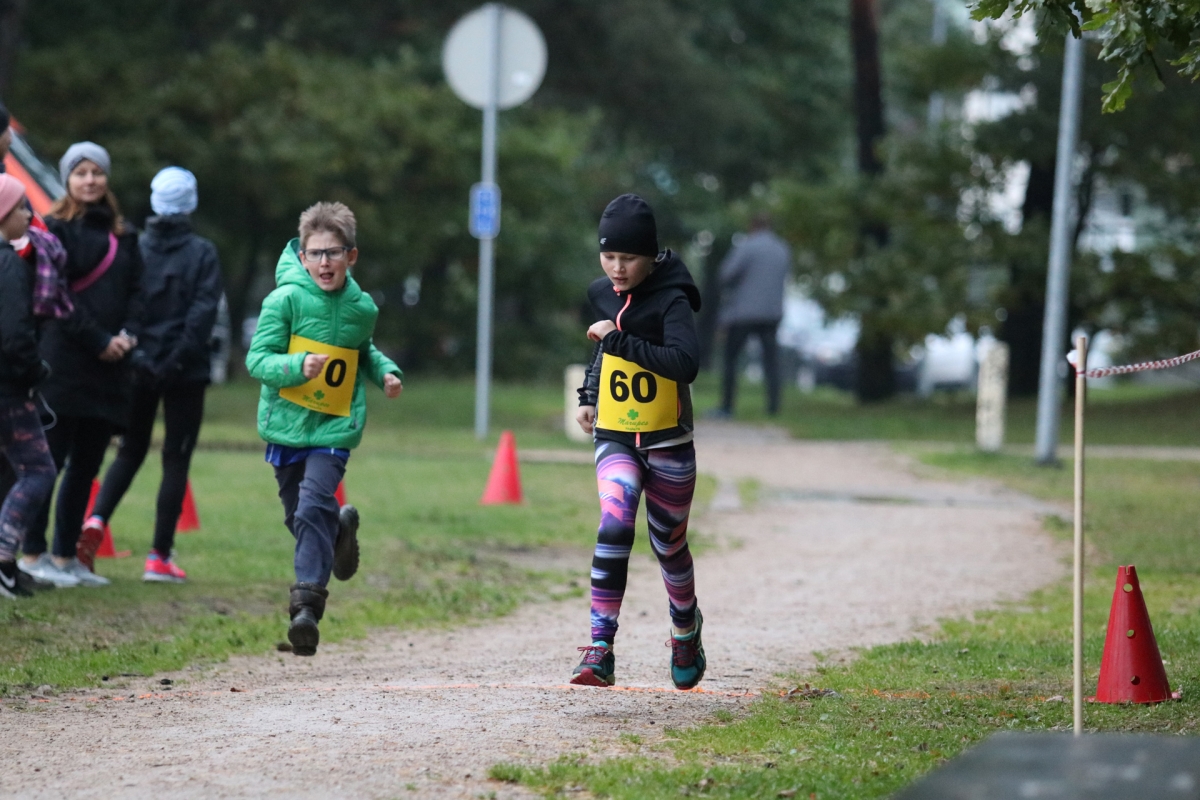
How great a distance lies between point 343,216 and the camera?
6.91 m

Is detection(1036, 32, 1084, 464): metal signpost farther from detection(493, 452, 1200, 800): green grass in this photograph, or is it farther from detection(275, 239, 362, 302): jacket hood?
detection(275, 239, 362, 302): jacket hood

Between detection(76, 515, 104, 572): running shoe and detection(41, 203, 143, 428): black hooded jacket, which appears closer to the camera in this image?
detection(41, 203, 143, 428): black hooded jacket

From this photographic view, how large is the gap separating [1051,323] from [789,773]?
11333 millimetres

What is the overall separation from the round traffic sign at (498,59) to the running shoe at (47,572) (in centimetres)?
812

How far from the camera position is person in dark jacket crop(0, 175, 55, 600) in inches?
294

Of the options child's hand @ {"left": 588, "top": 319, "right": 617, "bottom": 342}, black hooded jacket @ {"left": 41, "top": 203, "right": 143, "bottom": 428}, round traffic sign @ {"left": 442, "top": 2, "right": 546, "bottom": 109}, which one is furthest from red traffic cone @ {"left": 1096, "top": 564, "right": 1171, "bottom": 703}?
round traffic sign @ {"left": 442, "top": 2, "right": 546, "bottom": 109}

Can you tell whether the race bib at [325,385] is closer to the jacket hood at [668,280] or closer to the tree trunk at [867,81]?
the jacket hood at [668,280]

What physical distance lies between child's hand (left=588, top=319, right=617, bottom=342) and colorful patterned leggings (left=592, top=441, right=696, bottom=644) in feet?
1.23

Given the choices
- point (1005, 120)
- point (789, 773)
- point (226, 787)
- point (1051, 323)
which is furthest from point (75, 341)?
point (1005, 120)

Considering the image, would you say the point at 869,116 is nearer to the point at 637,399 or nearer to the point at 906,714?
the point at 637,399

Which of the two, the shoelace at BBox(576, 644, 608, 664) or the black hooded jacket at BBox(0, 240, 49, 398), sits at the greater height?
the black hooded jacket at BBox(0, 240, 49, 398)

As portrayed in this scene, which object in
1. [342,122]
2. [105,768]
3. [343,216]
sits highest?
[342,122]

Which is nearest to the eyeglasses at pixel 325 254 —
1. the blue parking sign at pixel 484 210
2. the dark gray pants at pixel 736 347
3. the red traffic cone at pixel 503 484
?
the red traffic cone at pixel 503 484

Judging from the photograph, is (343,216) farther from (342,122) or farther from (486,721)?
(342,122)
